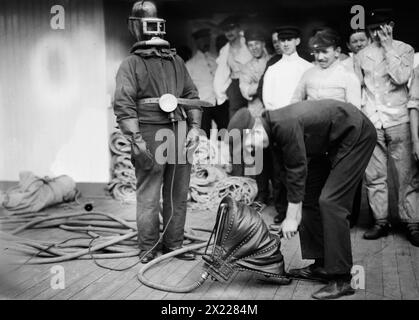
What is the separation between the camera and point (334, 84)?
570cm

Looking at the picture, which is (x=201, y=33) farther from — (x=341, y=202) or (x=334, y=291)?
(x=334, y=291)

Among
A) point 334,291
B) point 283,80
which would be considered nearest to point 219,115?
point 283,80

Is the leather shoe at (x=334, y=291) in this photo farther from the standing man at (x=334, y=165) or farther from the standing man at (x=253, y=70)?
the standing man at (x=253, y=70)

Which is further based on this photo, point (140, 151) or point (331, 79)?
point (331, 79)

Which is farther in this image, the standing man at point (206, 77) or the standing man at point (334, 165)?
the standing man at point (206, 77)

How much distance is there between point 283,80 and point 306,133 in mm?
2893

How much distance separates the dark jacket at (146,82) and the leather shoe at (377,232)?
227 centimetres

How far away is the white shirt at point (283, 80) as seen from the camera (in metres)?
6.70

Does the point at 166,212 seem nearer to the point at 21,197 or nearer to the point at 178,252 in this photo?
the point at 178,252

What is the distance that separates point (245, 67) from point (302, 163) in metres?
4.20

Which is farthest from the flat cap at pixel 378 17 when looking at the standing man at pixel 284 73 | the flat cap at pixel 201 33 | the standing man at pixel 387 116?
the flat cap at pixel 201 33

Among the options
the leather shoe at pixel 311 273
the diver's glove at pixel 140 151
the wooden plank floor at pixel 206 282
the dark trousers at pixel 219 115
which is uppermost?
the dark trousers at pixel 219 115

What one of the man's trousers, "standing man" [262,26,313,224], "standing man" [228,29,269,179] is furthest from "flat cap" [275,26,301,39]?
the man's trousers

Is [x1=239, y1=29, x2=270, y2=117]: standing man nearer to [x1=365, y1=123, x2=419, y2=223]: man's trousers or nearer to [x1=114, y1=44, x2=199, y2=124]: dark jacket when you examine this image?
[x1=365, y1=123, x2=419, y2=223]: man's trousers
